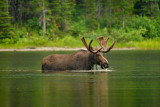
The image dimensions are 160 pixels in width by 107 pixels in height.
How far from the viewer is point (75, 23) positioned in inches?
2810

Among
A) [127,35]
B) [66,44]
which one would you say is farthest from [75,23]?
[127,35]

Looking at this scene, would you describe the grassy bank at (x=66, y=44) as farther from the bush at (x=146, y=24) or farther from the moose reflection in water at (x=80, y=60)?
the moose reflection in water at (x=80, y=60)

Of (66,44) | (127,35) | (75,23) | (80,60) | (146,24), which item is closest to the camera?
(80,60)

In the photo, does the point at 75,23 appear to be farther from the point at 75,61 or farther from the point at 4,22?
the point at 75,61

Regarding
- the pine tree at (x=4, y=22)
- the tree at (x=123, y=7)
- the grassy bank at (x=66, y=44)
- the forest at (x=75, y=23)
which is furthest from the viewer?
the tree at (x=123, y=7)

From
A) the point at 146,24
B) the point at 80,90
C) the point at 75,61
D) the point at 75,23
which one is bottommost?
the point at 80,90

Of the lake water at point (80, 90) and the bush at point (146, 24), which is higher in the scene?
the bush at point (146, 24)

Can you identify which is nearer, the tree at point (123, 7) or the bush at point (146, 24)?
the bush at point (146, 24)

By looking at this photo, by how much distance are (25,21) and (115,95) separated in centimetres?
5973

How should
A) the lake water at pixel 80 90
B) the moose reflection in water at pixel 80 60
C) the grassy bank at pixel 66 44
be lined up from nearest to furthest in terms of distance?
1. the lake water at pixel 80 90
2. the moose reflection in water at pixel 80 60
3. the grassy bank at pixel 66 44

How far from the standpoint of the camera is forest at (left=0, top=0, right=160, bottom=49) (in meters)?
61.9

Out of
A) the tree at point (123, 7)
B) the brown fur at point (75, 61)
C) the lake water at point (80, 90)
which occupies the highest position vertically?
the tree at point (123, 7)

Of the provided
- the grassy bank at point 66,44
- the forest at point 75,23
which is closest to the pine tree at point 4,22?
the forest at point 75,23

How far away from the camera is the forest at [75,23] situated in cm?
6194
